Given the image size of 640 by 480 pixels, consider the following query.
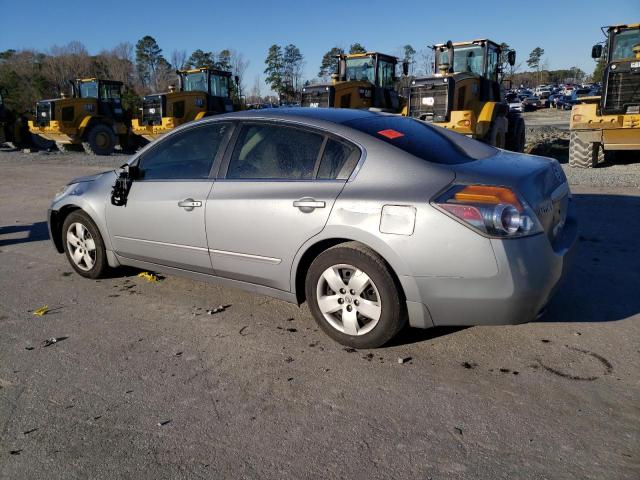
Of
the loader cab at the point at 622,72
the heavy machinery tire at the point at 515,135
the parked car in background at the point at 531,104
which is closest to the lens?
the loader cab at the point at 622,72

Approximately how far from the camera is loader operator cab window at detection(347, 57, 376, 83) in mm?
16523

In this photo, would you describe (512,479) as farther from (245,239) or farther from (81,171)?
(81,171)

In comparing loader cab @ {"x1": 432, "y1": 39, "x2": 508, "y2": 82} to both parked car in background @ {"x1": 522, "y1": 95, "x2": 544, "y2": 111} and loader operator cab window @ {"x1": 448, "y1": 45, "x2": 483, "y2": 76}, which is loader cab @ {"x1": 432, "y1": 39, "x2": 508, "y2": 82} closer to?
loader operator cab window @ {"x1": 448, "y1": 45, "x2": 483, "y2": 76}

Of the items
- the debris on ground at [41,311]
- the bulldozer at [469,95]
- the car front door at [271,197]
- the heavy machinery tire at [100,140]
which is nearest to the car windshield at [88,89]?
the heavy machinery tire at [100,140]

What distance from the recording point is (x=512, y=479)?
7.11 ft

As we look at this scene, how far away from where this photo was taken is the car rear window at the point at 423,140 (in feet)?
11.1

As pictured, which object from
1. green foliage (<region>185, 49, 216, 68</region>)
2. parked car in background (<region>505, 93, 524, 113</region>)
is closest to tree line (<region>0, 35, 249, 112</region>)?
green foliage (<region>185, 49, 216, 68</region>)

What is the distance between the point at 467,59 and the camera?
14.2 meters

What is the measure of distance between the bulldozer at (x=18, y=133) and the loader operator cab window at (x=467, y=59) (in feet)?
67.7

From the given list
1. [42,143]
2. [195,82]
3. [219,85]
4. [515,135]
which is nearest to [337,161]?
[515,135]

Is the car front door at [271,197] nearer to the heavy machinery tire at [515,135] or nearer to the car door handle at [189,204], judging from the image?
the car door handle at [189,204]

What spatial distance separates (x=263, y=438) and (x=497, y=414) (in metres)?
1.17

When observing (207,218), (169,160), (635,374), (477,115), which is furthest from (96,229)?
(477,115)

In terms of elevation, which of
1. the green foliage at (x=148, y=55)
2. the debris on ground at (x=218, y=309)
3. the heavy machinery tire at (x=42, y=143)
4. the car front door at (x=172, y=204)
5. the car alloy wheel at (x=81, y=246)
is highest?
the green foliage at (x=148, y=55)
